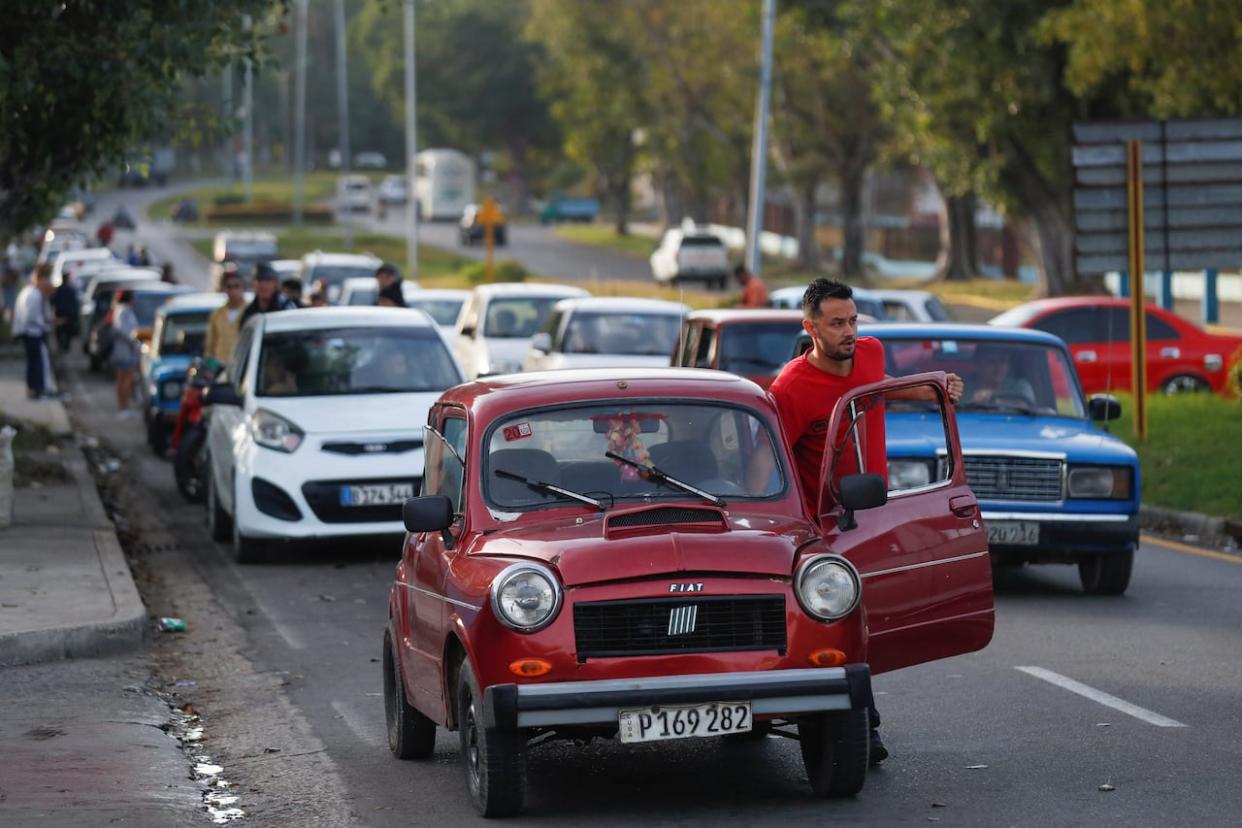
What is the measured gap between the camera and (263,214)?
Result: 11569 cm

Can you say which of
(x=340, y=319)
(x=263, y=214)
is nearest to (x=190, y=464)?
(x=340, y=319)

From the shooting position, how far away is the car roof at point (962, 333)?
14.1 meters

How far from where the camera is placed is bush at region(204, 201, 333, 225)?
375 feet

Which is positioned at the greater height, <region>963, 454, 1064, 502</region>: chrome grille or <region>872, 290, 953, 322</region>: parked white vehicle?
<region>872, 290, 953, 322</region>: parked white vehicle

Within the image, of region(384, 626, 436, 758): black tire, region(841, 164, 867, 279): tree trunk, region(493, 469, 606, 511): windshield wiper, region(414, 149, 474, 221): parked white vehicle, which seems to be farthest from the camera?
region(414, 149, 474, 221): parked white vehicle

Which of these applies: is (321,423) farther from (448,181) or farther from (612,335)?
(448,181)

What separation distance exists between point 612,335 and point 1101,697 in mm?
13445

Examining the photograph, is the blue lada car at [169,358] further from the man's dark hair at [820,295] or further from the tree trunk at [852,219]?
the tree trunk at [852,219]

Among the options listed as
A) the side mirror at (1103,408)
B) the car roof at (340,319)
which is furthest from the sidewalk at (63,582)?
the side mirror at (1103,408)

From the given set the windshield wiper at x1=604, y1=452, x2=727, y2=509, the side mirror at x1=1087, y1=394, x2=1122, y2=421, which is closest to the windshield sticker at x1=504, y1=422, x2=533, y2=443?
the windshield wiper at x1=604, y1=452, x2=727, y2=509

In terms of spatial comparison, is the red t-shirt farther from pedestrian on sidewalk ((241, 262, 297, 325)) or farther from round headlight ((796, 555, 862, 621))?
pedestrian on sidewalk ((241, 262, 297, 325))

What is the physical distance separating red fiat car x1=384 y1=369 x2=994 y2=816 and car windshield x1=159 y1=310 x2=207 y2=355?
642 inches

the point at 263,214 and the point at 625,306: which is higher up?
the point at 263,214

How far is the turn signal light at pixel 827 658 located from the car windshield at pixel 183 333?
18079 mm
